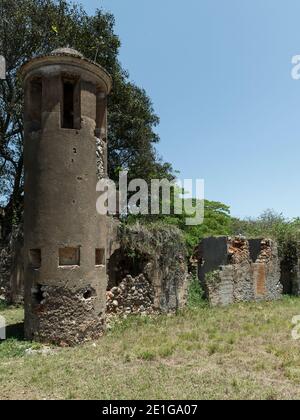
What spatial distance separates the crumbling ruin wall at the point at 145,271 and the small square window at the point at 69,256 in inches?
102

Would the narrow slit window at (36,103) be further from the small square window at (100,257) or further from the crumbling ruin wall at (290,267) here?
the crumbling ruin wall at (290,267)

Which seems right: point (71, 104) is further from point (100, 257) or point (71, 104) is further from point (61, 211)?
point (100, 257)

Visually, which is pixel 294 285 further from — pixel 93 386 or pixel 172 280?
pixel 93 386

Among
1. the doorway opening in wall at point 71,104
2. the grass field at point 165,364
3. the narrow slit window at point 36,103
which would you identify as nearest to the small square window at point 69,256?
the grass field at point 165,364

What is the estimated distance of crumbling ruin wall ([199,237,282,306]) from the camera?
1520 centimetres

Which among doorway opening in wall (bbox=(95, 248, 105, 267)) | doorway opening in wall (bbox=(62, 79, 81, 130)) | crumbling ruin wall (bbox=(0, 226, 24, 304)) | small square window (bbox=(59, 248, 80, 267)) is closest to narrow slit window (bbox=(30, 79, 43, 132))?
doorway opening in wall (bbox=(62, 79, 81, 130))

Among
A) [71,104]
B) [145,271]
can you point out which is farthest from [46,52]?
[145,271]

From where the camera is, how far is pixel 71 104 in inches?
433

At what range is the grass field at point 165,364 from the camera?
5.93m

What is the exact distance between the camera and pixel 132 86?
861 inches

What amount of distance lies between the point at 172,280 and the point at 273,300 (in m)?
6.59

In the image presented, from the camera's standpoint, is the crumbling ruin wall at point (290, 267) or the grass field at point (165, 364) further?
the crumbling ruin wall at point (290, 267)

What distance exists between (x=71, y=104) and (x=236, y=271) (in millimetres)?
9424

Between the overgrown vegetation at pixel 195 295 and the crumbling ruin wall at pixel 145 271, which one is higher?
→ the crumbling ruin wall at pixel 145 271
